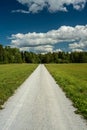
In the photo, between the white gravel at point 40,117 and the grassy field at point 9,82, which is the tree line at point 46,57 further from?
the white gravel at point 40,117

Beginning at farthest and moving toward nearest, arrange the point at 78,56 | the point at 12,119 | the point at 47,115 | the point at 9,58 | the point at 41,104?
the point at 78,56, the point at 9,58, the point at 41,104, the point at 47,115, the point at 12,119

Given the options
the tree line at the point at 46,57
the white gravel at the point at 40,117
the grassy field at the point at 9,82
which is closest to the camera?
the white gravel at the point at 40,117

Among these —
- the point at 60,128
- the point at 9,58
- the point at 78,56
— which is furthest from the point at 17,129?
the point at 78,56

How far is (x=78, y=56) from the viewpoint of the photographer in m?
182

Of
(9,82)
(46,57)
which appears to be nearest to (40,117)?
(9,82)

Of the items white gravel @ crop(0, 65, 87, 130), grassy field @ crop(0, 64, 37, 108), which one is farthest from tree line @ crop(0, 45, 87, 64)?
Answer: white gravel @ crop(0, 65, 87, 130)

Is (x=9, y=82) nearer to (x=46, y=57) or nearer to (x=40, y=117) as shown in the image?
(x=40, y=117)

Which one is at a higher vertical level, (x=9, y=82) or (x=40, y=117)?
(x=40, y=117)

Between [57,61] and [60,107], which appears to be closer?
[60,107]

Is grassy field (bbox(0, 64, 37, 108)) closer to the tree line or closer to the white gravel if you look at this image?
the white gravel

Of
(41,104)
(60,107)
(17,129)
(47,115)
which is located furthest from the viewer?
(41,104)

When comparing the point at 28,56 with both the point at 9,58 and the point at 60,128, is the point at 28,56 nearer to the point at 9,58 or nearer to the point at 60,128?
the point at 9,58

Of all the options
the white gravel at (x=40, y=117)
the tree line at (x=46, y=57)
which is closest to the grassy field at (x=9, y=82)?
the white gravel at (x=40, y=117)

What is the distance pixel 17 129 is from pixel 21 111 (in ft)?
8.42
